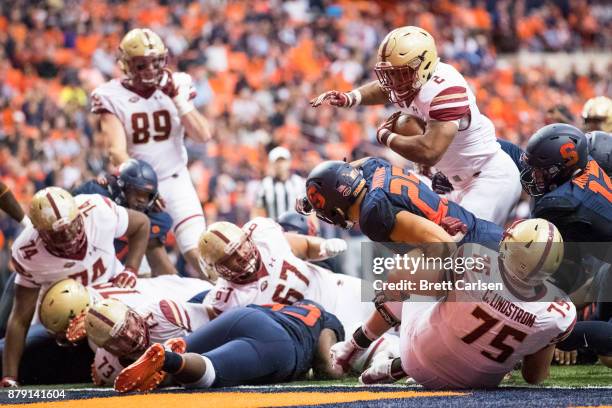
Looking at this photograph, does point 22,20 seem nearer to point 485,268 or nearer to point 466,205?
point 466,205

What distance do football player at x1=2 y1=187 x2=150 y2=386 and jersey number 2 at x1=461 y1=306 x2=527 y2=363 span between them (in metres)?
2.37

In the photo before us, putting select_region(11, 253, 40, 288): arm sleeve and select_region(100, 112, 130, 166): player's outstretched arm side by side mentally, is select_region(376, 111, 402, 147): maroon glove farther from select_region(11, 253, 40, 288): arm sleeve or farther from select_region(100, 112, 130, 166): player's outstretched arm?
select_region(100, 112, 130, 166): player's outstretched arm

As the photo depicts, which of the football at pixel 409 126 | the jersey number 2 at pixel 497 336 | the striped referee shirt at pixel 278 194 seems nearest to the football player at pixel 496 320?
the jersey number 2 at pixel 497 336

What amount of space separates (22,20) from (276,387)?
11.1 metres

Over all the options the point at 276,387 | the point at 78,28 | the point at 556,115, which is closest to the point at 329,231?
the point at 556,115

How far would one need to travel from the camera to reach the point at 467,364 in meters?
4.37

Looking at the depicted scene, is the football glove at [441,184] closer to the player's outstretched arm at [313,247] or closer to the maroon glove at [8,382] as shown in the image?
the player's outstretched arm at [313,247]

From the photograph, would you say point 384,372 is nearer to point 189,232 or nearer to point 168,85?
point 189,232

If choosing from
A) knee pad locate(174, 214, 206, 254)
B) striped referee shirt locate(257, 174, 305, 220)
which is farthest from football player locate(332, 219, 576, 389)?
striped referee shirt locate(257, 174, 305, 220)

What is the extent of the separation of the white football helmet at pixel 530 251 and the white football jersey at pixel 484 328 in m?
0.09

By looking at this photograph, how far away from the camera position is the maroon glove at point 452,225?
14.9 feet

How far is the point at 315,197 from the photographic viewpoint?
4.57 meters

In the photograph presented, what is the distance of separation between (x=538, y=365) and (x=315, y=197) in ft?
4.00

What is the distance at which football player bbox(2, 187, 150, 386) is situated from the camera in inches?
217
